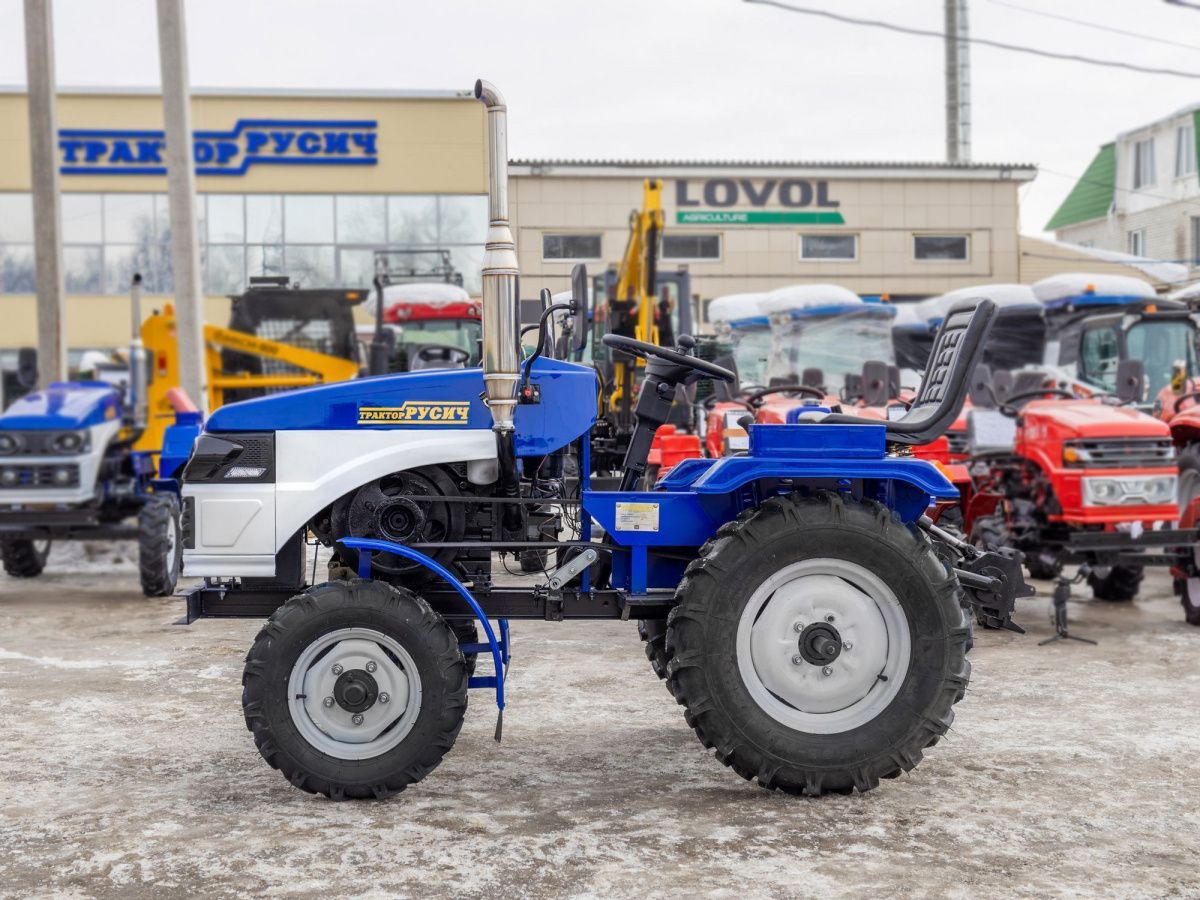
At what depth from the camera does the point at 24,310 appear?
2747cm

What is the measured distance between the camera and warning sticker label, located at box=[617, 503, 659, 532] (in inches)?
175

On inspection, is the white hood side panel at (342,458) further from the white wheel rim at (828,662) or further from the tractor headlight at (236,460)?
the white wheel rim at (828,662)

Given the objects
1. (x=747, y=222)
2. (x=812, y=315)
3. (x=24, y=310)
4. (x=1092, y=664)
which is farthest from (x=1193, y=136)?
(x=1092, y=664)

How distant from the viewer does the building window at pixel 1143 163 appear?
31938 millimetres

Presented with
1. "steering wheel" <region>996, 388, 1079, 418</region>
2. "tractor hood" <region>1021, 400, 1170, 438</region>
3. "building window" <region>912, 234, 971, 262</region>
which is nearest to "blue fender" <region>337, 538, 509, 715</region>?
"tractor hood" <region>1021, 400, 1170, 438</region>

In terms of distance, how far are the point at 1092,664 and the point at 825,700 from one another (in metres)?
2.77

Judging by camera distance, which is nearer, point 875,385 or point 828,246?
point 875,385

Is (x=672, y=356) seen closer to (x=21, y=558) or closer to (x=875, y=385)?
(x=875, y=385)

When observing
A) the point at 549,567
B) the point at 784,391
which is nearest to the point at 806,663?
the point at 549,567

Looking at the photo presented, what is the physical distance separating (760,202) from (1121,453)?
21.6m

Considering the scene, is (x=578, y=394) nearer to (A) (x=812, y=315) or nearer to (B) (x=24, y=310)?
(A) (x=812, y=315)

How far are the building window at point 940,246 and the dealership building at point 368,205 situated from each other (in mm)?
43

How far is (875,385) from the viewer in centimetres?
954

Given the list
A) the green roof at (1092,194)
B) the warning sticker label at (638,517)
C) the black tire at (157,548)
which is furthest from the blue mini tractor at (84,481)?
the green roof at (1092,194)
